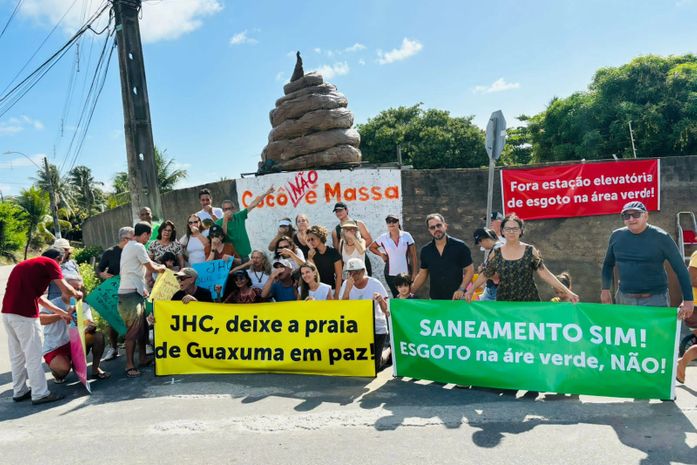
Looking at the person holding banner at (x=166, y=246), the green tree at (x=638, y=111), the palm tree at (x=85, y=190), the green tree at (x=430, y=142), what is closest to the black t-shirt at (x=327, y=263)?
the person holding banner at (x=166, y=246)

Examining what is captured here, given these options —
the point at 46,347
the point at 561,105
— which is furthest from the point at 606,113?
the point at 46,347

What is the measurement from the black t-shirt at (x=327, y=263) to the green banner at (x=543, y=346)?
158 centimetres

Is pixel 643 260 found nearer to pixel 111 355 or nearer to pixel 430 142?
pixel 111 355

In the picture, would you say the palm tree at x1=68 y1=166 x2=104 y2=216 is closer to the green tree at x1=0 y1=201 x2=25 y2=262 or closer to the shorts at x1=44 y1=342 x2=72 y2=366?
the green tree at x1=0 y1=201 x2=25 y2=262

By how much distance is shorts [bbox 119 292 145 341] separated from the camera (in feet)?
20.3

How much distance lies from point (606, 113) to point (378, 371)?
82.9ft

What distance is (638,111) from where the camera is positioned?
24578 millimetres

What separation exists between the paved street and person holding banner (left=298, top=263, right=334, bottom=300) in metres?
0.95

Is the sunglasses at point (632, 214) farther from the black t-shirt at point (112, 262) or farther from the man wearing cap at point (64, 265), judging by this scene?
the man wearing cap at point (64, 265)

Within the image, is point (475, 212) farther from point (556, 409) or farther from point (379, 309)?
point (556, 409)

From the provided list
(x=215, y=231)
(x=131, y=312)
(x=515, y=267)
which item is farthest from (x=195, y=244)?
(x=515, y=267)

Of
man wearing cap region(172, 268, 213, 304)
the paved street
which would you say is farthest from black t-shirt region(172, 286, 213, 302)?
the paved street

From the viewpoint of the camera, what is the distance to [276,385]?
216 inches

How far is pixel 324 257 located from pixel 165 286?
2012mm
